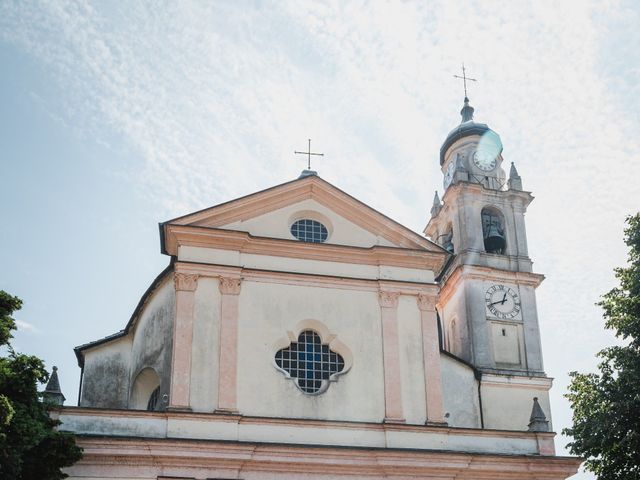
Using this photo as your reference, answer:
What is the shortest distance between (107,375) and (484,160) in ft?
48.0

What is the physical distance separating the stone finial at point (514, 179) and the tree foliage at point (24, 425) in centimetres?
1770

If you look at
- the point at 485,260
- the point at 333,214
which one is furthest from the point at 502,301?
the point at 333,214

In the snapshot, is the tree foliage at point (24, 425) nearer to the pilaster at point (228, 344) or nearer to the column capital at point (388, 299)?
the pilaster at point (228, 344)

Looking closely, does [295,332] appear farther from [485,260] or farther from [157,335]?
[485,260]

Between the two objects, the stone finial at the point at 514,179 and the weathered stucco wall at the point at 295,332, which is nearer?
the weathered stucco wall at the point at 295,332

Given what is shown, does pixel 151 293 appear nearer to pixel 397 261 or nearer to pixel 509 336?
pixel 397 261

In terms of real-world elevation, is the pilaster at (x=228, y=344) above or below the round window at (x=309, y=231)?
below

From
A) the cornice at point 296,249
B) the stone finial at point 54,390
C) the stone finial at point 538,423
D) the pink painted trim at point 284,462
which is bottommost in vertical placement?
the pink painted trim at point 284,462

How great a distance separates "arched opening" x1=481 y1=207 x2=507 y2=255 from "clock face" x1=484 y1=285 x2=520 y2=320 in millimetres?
1686

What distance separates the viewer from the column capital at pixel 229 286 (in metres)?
21.7

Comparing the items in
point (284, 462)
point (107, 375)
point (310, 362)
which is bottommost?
point (284, 462)

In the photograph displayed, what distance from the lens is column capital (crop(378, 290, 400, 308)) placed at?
22.6 m

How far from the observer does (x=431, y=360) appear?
22328 millimetres

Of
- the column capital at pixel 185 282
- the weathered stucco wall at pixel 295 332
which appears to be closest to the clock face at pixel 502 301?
the weathered stucco wall at pixel 295 332
